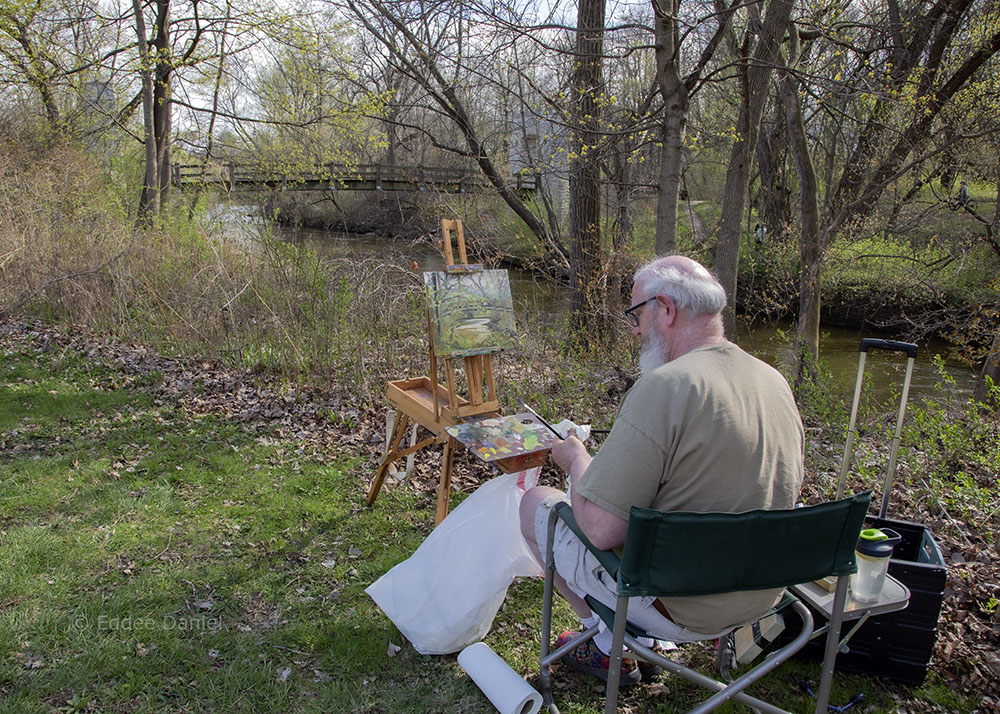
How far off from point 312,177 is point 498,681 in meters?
10.2

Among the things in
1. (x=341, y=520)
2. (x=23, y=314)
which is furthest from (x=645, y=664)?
(x=23, y=314)

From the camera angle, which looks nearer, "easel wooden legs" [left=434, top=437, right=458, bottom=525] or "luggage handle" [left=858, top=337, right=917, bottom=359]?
"luggage handle" [left=858, top=337, right=917, bottom=359]

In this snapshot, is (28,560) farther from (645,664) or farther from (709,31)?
(709,31)

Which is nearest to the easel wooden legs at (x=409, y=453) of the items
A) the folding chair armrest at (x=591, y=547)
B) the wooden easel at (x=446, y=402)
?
the wooden easel at (x=446, y=402)

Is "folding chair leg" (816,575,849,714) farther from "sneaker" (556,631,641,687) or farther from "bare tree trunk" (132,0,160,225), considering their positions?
"bare tree trunk" (132,0,160,225)

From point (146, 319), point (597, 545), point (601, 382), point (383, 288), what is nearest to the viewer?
point (597, 545)

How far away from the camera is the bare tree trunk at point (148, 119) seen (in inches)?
305

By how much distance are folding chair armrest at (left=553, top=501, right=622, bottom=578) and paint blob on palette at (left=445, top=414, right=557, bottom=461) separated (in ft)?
1.90

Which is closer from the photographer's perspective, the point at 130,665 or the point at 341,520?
the point at 130,665

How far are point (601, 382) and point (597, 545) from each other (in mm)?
2978

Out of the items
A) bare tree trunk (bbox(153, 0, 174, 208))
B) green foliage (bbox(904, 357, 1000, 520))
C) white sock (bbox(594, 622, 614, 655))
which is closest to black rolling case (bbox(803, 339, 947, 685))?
white sock (bbox(594, 622, 614, 655))

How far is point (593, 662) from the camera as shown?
2.09m

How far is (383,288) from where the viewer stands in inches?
197

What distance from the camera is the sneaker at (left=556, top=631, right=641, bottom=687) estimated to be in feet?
6.66
